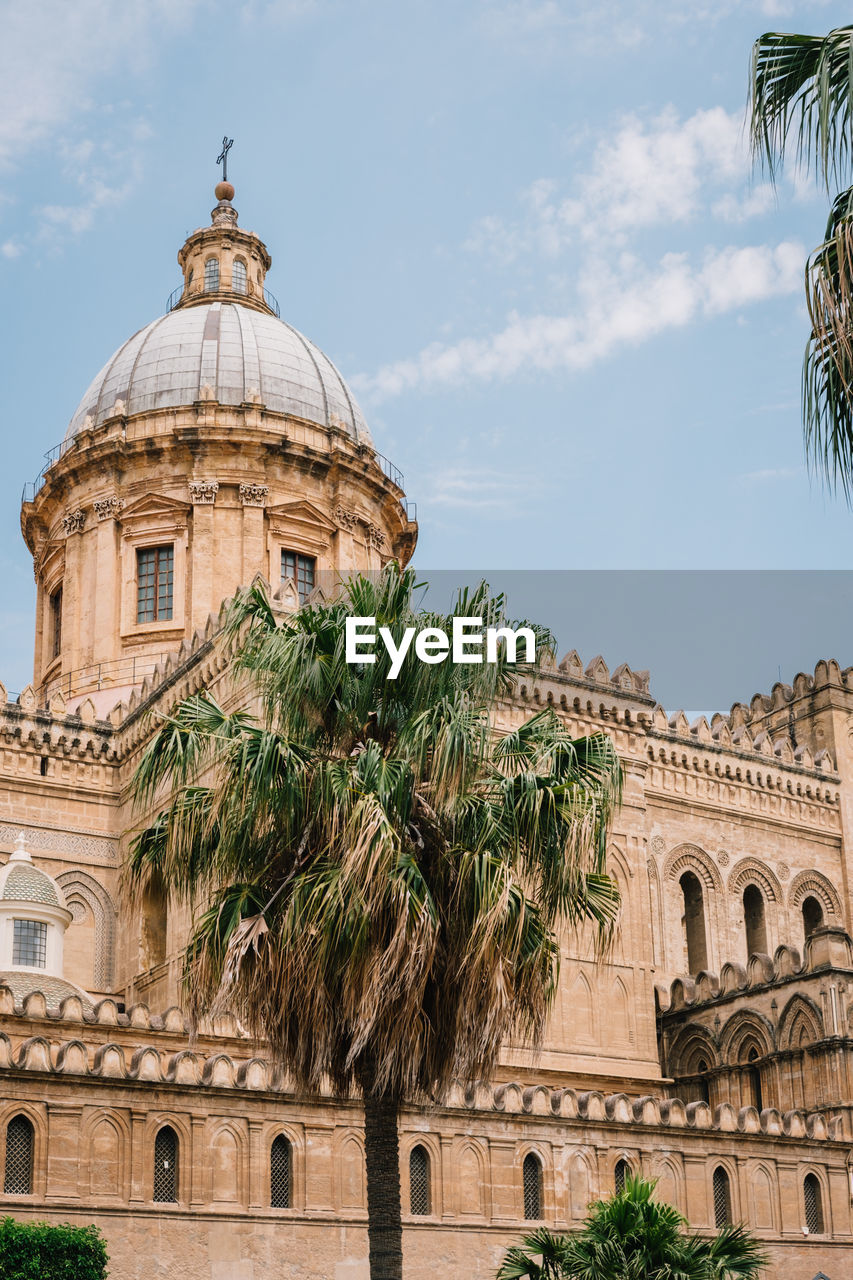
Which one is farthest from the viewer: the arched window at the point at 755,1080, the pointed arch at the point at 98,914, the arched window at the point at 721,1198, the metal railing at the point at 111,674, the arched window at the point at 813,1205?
the metal railing at the point at 111,674

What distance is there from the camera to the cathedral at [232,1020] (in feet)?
69.0

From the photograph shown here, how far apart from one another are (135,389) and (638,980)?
64.4 feet

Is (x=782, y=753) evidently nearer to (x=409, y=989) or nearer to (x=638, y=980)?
(x=638, y=980)

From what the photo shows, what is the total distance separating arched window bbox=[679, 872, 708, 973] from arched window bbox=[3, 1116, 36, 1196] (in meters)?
19.5

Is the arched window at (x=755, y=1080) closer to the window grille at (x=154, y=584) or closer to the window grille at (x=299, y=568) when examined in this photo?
the window grille at (x=299, y=568)

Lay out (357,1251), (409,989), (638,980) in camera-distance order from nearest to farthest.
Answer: (409,989), (357,1251), (638,980)

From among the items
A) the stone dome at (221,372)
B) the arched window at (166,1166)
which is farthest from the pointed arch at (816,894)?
the arched window at (166,1166)

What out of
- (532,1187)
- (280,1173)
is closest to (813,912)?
(532,1187)

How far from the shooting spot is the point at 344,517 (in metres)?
40.2

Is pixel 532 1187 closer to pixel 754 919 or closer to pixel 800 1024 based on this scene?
pixel 800 1024

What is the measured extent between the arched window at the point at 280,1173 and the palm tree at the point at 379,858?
7.39 metres

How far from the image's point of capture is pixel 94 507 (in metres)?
39.3

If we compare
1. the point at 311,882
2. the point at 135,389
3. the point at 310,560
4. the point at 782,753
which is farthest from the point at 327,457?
the point at 311,882

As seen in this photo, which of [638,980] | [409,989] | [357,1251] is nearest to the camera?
[409,989]
